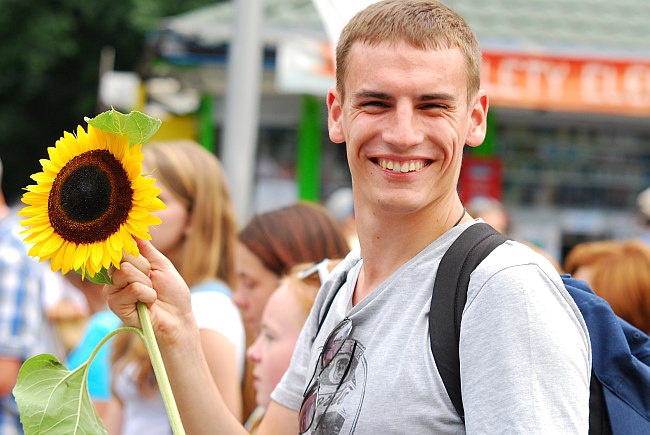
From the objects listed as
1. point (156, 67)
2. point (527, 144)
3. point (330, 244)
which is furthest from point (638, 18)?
point (330, 244)

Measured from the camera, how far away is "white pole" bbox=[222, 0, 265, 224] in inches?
237

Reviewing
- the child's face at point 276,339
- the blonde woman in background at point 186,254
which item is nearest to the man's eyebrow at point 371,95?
the child's face at point 276,339

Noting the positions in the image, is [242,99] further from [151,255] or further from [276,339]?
[151,255]

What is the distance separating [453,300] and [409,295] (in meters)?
0.14

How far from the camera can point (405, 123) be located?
1.94 m

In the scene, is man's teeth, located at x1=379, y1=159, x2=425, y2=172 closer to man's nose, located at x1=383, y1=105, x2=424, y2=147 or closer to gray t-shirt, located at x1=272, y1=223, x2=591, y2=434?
man's nose, located at x1=383, y1=105, x2=424, y2=147

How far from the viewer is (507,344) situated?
167 cm

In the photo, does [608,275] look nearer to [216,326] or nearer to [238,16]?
[216,326]

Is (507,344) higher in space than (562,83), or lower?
lower

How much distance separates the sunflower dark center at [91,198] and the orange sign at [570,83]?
6.96 m

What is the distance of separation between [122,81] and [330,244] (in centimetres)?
827

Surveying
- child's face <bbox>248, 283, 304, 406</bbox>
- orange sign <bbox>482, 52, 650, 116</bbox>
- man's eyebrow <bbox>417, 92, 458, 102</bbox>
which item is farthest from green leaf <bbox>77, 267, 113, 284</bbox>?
orange sign <bbox>482, 52, 650, 116</bbox>

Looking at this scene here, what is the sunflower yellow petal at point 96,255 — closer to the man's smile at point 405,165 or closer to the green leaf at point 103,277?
the green leaf at point 103,277

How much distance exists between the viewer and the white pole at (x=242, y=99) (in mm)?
6008
